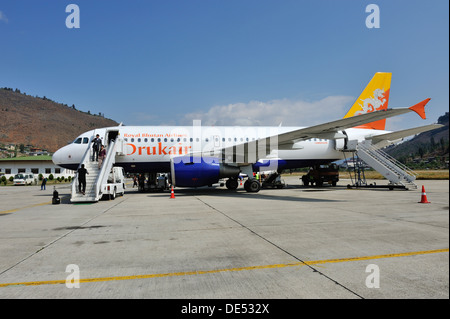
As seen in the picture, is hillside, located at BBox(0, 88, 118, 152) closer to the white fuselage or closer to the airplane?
the white fuselage

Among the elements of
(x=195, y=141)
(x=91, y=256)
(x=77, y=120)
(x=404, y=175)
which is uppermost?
(x=77, y=120)

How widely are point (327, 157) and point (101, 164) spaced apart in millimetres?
14106

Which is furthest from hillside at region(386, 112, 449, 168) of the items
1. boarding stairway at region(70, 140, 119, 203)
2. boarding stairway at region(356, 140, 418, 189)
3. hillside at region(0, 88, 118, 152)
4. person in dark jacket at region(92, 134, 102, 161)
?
hillside at region(0, 88, 118, 152)

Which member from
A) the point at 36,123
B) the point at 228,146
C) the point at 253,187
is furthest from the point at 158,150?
the point at 36,123

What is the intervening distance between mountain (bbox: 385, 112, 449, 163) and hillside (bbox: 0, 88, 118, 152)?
536ft

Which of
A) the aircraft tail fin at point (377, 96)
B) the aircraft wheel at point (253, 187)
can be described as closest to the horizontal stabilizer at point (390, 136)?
the aircraft tail fin at point (377, 96)

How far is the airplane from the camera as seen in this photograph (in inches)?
581

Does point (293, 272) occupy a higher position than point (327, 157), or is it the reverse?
point (327, 157)

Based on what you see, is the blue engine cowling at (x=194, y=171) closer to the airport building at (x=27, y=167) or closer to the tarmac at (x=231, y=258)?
the tarmac at (x=231, y=258)

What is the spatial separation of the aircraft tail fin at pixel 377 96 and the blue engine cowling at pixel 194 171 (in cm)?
1124

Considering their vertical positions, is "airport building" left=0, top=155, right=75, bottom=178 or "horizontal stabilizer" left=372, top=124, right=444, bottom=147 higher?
"horizontal stabilizer" left=372, top=124, right=444, bottom=147
